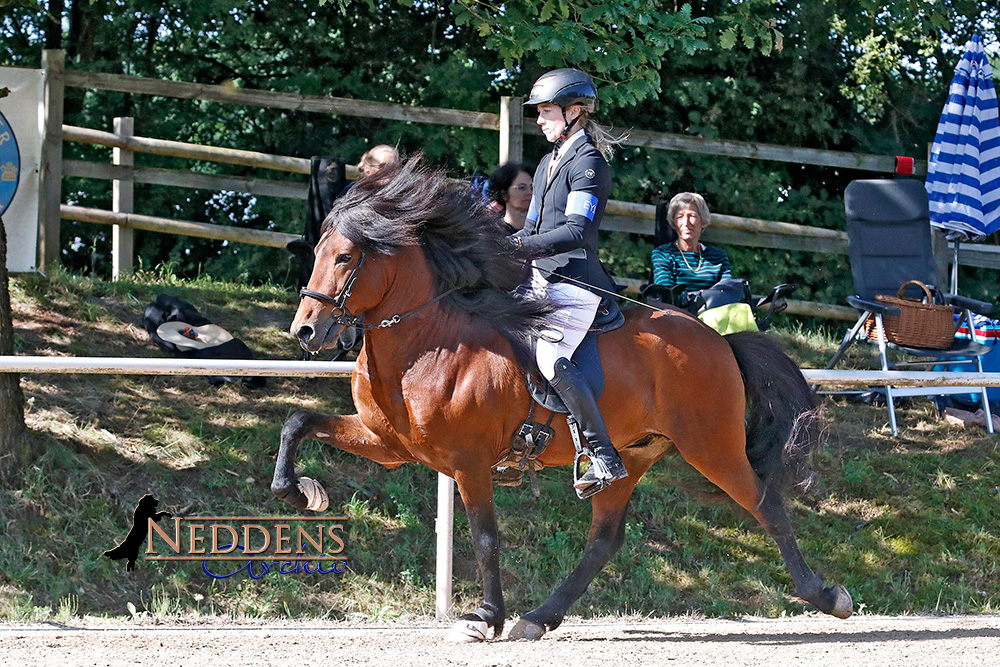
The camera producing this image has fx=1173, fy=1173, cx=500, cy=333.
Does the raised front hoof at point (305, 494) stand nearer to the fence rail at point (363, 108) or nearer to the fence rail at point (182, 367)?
the fence rail at point (182, 367)

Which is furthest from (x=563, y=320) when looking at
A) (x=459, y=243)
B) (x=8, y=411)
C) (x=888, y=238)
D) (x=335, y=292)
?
(x=888, y=238)

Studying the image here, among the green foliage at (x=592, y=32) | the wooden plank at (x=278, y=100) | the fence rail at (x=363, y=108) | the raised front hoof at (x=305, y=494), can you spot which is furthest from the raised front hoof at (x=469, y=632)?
the wooden plank at (x=278, y=100)

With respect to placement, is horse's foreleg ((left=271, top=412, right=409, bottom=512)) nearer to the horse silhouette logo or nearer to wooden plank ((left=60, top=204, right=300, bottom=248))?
the horse silhouette logo

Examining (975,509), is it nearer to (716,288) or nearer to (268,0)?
(716,288)

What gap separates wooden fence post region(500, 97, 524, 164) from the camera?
948 centimetres

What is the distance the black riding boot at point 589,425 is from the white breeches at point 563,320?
0.05m

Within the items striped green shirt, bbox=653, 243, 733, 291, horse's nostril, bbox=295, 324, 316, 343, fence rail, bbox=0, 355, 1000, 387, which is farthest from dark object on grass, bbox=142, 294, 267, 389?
horse's nostril, bbox=295, 324, 316, 343

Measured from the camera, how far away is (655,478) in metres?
7.72

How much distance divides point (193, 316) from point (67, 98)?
209 inches

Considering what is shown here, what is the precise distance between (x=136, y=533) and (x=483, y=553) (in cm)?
225

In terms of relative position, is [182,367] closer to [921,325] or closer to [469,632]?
[469,632]

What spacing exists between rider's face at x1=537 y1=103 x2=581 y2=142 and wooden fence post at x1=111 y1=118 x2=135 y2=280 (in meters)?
5.78

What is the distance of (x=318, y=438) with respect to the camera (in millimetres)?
5262

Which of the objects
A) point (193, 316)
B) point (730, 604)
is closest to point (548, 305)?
point (730, 604)
